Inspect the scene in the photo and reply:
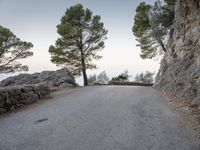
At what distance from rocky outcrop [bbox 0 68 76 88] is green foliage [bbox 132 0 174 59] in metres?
9.70

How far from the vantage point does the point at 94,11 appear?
67.3ft

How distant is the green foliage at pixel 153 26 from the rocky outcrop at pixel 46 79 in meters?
9.70

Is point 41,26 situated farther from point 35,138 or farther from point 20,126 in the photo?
point 35,138

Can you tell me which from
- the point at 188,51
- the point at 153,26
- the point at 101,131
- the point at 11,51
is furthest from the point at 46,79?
the point at 101,131

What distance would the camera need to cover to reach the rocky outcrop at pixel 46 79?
51.5 ft

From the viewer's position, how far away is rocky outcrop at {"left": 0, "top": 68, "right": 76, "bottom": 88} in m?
15.7

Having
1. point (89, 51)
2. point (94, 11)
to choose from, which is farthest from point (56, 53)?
point (94, 11)

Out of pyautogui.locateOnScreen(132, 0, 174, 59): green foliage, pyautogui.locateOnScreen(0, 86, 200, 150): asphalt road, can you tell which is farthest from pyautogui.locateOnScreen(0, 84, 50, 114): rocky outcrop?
pyautogui.locateOnScreen(132, 0, 174, 59): green foliage

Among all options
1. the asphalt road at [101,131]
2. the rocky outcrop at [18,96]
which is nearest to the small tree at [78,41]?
the rocky outcrop at [18,96]

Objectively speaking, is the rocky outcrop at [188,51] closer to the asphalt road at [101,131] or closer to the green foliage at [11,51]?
the asphalt road at [101,131]

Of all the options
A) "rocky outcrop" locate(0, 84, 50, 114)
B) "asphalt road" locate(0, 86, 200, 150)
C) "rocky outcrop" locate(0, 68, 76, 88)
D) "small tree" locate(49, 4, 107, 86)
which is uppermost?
"small tree" locate(49, 4, 107, 86)

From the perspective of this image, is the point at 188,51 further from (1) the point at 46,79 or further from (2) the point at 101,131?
(1) the point at 46,79

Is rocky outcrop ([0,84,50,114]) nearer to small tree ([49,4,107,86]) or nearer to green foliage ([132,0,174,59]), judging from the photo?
small tree ([49,4,107,86])

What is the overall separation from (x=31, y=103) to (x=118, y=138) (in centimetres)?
647
